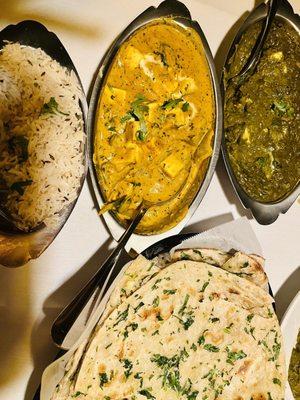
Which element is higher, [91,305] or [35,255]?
[35,255]

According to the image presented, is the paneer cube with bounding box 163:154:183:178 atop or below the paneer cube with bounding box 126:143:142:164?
below

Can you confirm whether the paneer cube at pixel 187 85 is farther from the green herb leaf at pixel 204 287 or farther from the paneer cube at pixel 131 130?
the green herb leaf at pixel 204 287

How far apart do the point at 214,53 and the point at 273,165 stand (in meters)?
0.59

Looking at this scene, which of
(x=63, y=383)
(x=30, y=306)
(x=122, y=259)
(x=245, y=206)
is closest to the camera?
(x=63, y=383)

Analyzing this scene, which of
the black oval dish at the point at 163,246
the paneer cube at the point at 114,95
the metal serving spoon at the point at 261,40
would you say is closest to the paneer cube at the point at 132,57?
the paneer cube at the point at 114,95

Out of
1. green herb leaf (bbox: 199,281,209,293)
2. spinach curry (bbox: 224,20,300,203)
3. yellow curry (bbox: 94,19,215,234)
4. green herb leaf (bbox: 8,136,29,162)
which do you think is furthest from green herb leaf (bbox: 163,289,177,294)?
green herb leaf (bbox: 8,136,29,162)

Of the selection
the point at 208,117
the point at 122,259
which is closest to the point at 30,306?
the point at 122,259

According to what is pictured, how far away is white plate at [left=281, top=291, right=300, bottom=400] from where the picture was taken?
251cm

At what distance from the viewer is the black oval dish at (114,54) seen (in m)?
2.06

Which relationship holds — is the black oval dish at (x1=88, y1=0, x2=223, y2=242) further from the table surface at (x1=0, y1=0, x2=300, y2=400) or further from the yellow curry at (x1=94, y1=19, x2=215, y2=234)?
the table surface at (x1=0, y1=0, x2=300, y2=400)

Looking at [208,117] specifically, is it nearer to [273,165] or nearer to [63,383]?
[273,165]

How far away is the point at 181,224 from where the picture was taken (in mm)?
2248

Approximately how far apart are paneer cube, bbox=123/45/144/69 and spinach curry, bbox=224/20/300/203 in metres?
0.45

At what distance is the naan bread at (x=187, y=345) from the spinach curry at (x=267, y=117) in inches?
20.4
